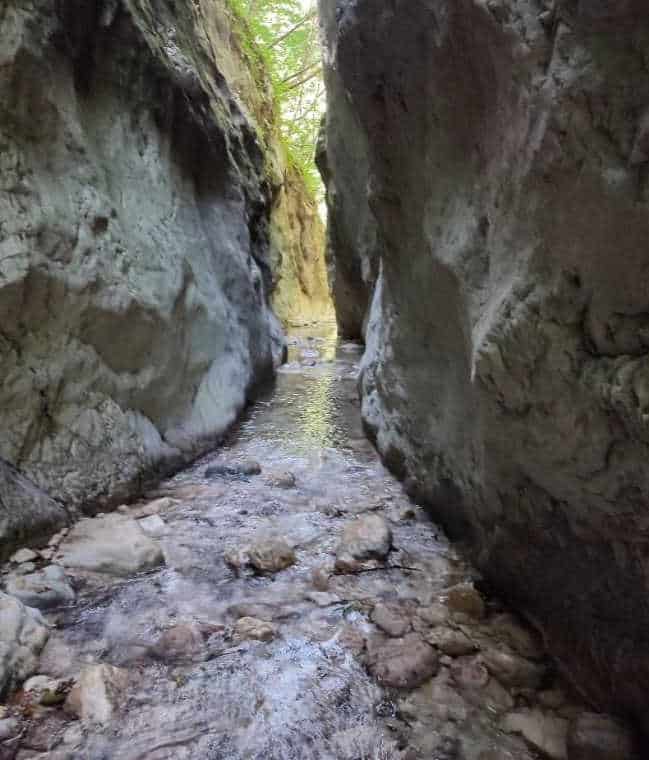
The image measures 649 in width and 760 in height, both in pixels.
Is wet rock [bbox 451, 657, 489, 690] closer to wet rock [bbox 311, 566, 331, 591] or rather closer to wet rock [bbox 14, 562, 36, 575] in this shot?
wet rock [bbox 311, 566, 331, 591]

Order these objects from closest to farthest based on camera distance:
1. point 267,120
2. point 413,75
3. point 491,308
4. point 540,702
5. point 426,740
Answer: point 426,740, point 540,702, point 491,308, point 413,75, point 267,120

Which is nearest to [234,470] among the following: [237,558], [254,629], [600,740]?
[237,558]

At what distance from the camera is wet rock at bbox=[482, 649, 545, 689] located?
167 cm

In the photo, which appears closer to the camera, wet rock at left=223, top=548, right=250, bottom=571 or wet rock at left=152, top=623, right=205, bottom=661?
wet rock at left=152, top=623, right=205, bottom=661

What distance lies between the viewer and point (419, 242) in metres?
2.69

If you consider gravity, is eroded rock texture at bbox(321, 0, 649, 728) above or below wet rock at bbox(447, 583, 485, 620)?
above

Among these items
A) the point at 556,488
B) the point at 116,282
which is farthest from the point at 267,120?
the point at 556,488

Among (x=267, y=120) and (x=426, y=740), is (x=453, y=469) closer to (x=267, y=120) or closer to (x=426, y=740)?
(x=426, y=740)

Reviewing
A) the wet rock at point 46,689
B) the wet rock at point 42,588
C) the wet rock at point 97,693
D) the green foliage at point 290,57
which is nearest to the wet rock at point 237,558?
the wet rock at point 42,588

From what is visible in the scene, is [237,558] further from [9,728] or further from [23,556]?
[9,728]

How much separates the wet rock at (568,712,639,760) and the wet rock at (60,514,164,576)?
5.71ft

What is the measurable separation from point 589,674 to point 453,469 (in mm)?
1114

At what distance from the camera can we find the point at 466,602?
6.78 ft

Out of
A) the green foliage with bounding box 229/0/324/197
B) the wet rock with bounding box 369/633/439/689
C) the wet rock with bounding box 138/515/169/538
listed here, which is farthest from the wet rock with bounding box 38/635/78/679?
the green foliage with bounding box 229/0/324/197
